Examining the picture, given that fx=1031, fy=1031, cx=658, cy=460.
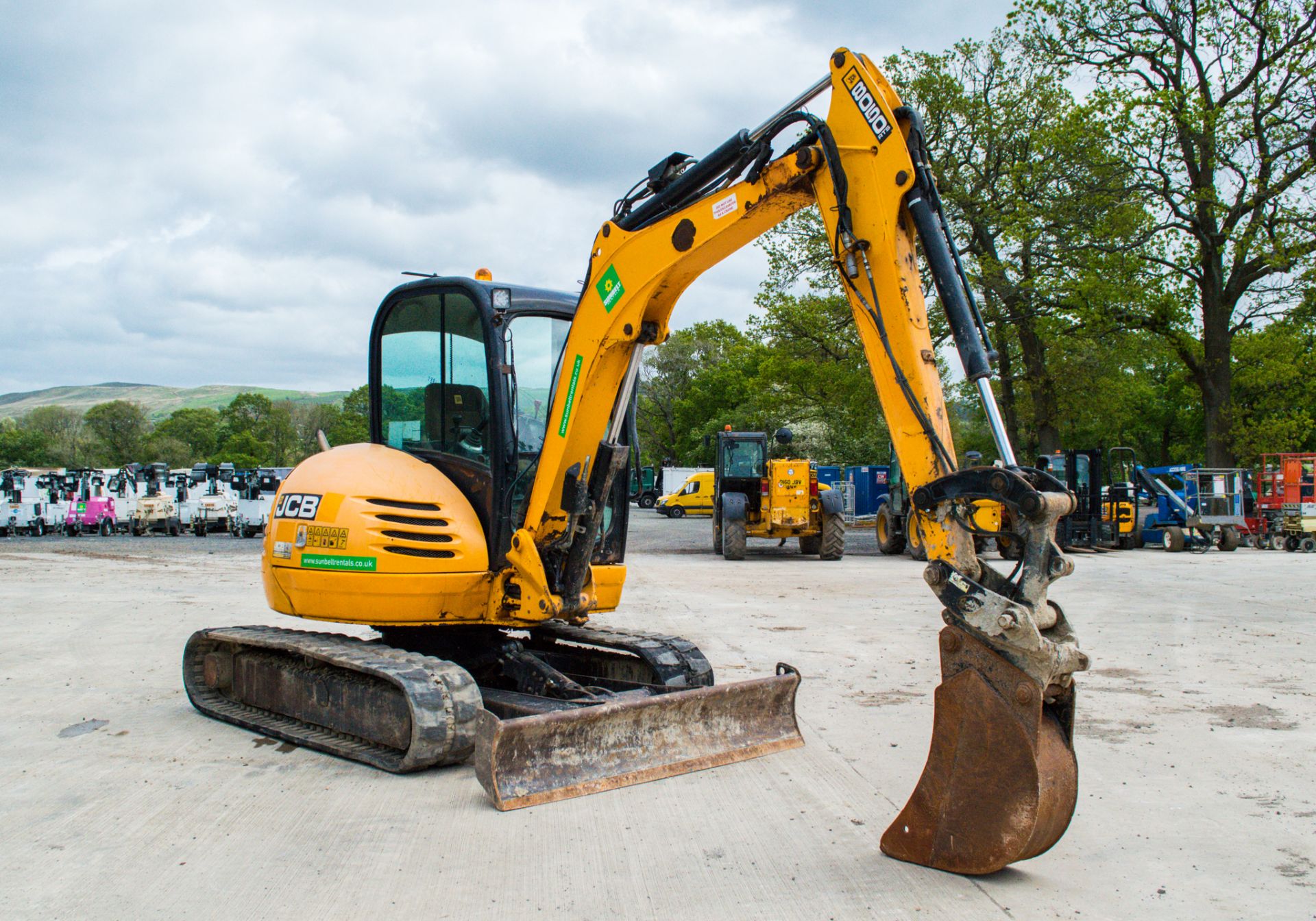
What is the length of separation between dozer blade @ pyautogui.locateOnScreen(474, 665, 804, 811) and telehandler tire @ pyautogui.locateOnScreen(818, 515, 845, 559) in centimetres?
1524

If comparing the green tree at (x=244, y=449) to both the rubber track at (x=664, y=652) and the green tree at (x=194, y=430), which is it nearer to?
the green tree at (x=194, y=430)

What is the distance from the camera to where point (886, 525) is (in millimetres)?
23266

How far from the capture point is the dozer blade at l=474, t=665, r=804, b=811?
4973mm

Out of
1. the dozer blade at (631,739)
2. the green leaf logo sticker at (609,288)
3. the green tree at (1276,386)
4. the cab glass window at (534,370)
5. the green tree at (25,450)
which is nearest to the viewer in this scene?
the dozer blade at (631,739)

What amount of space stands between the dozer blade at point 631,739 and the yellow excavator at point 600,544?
0.01m

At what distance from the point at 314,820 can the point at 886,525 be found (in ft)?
64.5

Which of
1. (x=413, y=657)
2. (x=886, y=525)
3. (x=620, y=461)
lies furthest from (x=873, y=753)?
(x=886, y=525)

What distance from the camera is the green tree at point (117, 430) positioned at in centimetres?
10388

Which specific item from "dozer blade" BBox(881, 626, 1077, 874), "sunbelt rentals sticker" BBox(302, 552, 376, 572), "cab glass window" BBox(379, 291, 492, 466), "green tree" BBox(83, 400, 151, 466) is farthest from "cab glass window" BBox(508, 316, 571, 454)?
"green tree" BBox(83, 400, 151, 466)

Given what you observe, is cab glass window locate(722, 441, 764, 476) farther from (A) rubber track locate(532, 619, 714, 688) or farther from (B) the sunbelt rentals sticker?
(B) the sunbelt rentals sticker

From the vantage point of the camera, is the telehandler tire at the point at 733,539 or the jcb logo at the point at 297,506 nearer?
the jcb logo at the point at 297,506

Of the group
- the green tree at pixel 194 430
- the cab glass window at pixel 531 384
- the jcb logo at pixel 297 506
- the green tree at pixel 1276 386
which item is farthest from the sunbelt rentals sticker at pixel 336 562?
the green tree at pixel 194 430

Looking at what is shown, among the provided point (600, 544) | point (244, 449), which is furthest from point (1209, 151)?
Result: point (244, 449)

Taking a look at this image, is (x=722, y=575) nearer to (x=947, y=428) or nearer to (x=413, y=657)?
(x=413, y=657)
